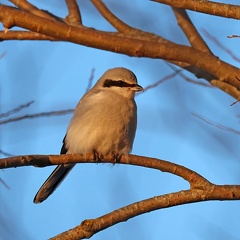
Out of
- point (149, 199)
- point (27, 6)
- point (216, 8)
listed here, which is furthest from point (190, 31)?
point (149, 199)

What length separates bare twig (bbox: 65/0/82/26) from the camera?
11.1 feet

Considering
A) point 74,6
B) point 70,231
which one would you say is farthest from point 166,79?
point 70,231

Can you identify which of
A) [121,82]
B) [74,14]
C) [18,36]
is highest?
[74,14]

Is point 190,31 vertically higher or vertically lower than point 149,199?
higher

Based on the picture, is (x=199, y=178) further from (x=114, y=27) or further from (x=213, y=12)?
(x=114, y=27)

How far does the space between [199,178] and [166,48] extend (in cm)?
57

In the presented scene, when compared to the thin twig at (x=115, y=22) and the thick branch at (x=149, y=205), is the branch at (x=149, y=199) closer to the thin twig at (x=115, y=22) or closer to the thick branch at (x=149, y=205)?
the thick branch at (x=149, y=205)

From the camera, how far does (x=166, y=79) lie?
367 centimetres

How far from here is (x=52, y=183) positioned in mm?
3775

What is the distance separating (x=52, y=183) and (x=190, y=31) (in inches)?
51.5

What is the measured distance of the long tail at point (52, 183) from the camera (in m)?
3.65

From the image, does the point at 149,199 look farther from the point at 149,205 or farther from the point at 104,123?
the point at 104,123

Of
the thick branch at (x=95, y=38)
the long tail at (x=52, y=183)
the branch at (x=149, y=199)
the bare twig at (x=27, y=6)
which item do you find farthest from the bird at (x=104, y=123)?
the thick branch at (x=95, y=38)

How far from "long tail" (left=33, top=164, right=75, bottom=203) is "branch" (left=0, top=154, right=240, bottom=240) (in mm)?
1137
